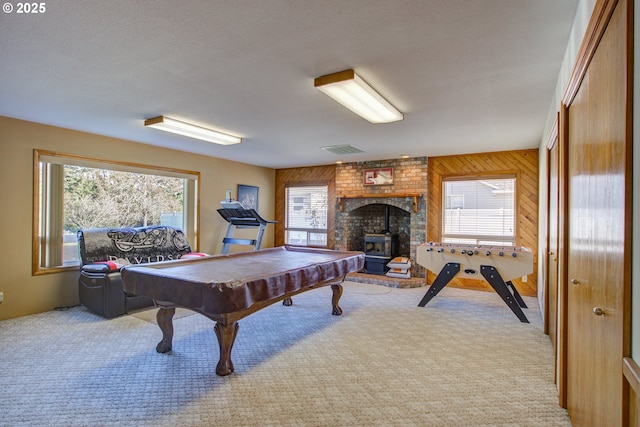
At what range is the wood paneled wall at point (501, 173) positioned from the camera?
5195 mm

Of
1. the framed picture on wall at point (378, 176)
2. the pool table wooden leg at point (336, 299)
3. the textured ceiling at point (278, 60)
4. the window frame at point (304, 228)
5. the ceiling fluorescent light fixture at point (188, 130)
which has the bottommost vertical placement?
the pool table wooden leg at point (336, 299)

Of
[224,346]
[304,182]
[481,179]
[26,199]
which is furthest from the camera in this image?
[304,182]

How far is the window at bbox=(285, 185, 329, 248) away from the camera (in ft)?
23.8

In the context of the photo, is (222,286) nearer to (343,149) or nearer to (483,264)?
(483,264)

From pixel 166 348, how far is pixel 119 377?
475 mm

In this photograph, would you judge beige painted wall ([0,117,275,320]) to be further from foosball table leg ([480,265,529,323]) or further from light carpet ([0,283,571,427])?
foosball table leg ([480,265,529,323])

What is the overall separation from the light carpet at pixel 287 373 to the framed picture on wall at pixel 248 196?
3333 mm

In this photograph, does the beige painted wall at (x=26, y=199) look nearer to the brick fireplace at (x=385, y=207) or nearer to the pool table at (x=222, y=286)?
the pool table at (x=222, y=286)

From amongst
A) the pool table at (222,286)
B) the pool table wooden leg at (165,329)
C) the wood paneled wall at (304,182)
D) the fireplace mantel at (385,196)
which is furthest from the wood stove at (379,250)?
the pool table wooden leg at (165,329)

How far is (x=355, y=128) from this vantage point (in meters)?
4.07

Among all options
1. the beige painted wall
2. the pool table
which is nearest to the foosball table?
the pool table

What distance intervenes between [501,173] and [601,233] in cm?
462

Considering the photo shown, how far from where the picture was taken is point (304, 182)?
742 cm

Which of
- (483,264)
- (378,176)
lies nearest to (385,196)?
(378,176)
